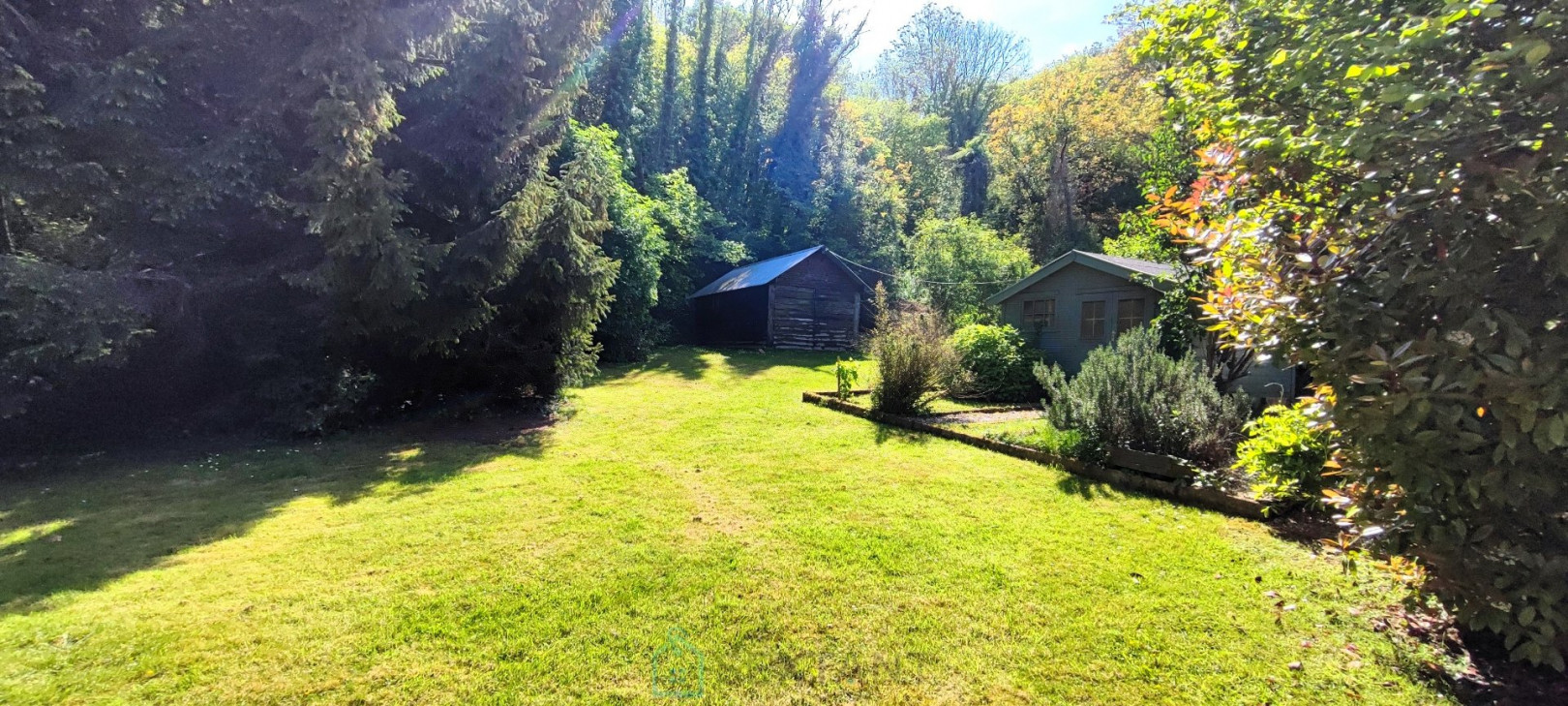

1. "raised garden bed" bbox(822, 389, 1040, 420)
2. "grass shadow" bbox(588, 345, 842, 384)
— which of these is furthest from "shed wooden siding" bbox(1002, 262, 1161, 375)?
"grass shadow" bbox(588, 345, 842, 384)

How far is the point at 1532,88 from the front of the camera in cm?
193

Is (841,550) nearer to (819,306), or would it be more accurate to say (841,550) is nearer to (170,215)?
(170,215)

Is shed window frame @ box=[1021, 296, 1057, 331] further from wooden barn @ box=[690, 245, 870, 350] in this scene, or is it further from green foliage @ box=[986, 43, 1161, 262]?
green foliage @ box=[986, 43, 1161, 262]

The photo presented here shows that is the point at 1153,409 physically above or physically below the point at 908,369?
below

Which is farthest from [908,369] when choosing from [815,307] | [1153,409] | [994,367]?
[815,307]

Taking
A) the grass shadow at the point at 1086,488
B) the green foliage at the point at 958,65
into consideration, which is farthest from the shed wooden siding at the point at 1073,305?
the green foliage at the point at 958,65

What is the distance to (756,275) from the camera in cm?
2223

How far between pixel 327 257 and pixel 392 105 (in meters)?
2.11

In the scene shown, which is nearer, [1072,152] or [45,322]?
[45,322]

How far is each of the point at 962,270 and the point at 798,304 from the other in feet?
20.7

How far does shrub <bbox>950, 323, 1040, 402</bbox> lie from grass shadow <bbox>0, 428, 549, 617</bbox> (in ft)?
25.7

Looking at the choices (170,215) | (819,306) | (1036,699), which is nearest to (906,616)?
(1036,699)

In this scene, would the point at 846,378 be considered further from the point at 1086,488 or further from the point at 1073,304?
the point at 1073,304

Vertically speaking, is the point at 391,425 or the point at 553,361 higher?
the point at 553,361
